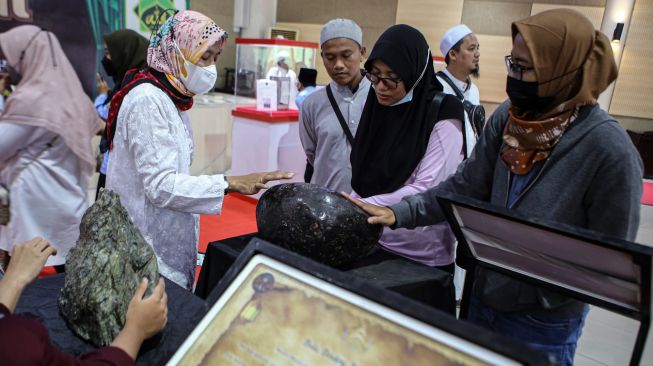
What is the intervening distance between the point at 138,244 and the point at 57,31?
4.51 meters

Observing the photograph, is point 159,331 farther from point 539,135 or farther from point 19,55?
point 19,55

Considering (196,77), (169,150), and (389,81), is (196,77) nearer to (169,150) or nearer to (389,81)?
(169,150)

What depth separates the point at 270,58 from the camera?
596cm

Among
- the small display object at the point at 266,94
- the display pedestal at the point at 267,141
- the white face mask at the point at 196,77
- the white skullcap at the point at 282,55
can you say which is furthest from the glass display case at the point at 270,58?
the white face mask at the point at 196,77

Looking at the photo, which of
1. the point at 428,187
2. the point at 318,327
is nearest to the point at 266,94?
the point at 428,187

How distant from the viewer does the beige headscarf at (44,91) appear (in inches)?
82.6

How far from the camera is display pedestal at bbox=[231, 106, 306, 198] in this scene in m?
4.62

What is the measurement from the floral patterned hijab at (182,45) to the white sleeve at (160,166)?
6.3 inches

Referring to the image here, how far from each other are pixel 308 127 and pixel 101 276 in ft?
4.50

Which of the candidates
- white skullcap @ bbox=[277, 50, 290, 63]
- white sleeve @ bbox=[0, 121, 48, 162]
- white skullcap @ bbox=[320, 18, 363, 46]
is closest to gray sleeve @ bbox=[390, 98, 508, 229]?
white skullcap @ bbox=[320, 18, 363, 46]

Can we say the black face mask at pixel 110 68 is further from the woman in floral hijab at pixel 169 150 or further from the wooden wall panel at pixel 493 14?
the wooden wall panel at pixel 493 14

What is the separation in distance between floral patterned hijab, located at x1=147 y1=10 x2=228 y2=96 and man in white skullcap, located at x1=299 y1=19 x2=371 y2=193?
0.64 metres

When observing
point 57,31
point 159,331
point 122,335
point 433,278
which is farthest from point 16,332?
point 57,31

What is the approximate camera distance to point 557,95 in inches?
42.5
